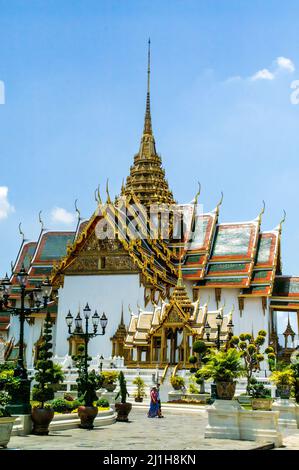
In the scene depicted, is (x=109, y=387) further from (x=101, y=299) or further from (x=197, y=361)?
(x=101, y=299)

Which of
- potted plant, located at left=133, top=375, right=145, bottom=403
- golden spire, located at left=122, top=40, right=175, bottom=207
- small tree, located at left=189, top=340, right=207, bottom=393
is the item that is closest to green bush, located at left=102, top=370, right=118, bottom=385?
potted plant, located at left=133, top=375, right=145, bottom=403

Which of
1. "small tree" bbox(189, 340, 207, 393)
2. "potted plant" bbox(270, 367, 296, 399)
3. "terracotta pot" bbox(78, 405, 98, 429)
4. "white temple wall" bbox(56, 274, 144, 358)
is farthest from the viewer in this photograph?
"white temple wall" bbox(56, 274, 144, 358)

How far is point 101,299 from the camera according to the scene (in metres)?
38.8

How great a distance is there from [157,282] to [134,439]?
24.8 m

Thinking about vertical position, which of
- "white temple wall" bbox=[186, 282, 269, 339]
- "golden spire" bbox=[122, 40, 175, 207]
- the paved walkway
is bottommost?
the paved walkway

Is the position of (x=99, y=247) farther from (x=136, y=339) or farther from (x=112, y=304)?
(x=136, y=339)

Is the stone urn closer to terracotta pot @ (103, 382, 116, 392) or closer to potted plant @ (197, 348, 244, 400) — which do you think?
potted plant @ (197, 348, 244, 400)

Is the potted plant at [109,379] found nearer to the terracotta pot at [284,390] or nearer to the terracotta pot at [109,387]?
the terracotta pot at [109,387]

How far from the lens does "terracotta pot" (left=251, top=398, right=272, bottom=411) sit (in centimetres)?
1367

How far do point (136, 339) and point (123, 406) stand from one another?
15.7 metres

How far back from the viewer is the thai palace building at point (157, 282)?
112 feet

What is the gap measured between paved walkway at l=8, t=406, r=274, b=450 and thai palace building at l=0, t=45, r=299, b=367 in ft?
52.4

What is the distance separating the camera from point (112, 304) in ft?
126
